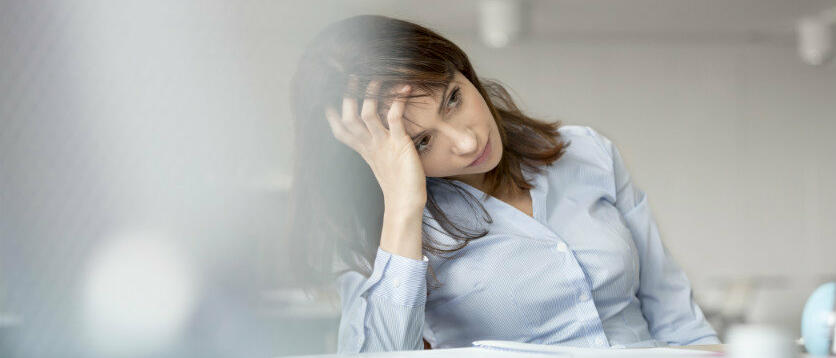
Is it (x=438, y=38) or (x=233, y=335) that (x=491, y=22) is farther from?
(x=233, y=335)

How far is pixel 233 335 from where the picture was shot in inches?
12.3

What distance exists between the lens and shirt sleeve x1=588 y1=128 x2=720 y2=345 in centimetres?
57

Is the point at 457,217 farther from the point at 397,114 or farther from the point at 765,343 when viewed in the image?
the point at 765,343

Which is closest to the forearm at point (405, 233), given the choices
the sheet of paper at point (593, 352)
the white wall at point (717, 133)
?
the sheet of paper at point (593, 352)

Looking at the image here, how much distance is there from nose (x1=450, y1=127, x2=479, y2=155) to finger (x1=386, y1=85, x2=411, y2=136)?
0.12 ft

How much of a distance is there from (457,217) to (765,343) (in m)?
0.33

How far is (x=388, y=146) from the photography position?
485 millimetres

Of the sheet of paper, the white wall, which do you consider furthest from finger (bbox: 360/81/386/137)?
the white wall

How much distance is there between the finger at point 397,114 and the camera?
0.47 meters

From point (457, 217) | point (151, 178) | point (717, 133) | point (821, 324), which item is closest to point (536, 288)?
point (457, 217)

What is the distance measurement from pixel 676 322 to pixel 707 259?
2.85m

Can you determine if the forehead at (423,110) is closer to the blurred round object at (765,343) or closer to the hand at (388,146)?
the hand at (388,146)

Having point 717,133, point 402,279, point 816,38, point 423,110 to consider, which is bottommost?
point 717,133

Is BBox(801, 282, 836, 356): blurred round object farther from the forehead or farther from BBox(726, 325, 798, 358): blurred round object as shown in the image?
the forehead
